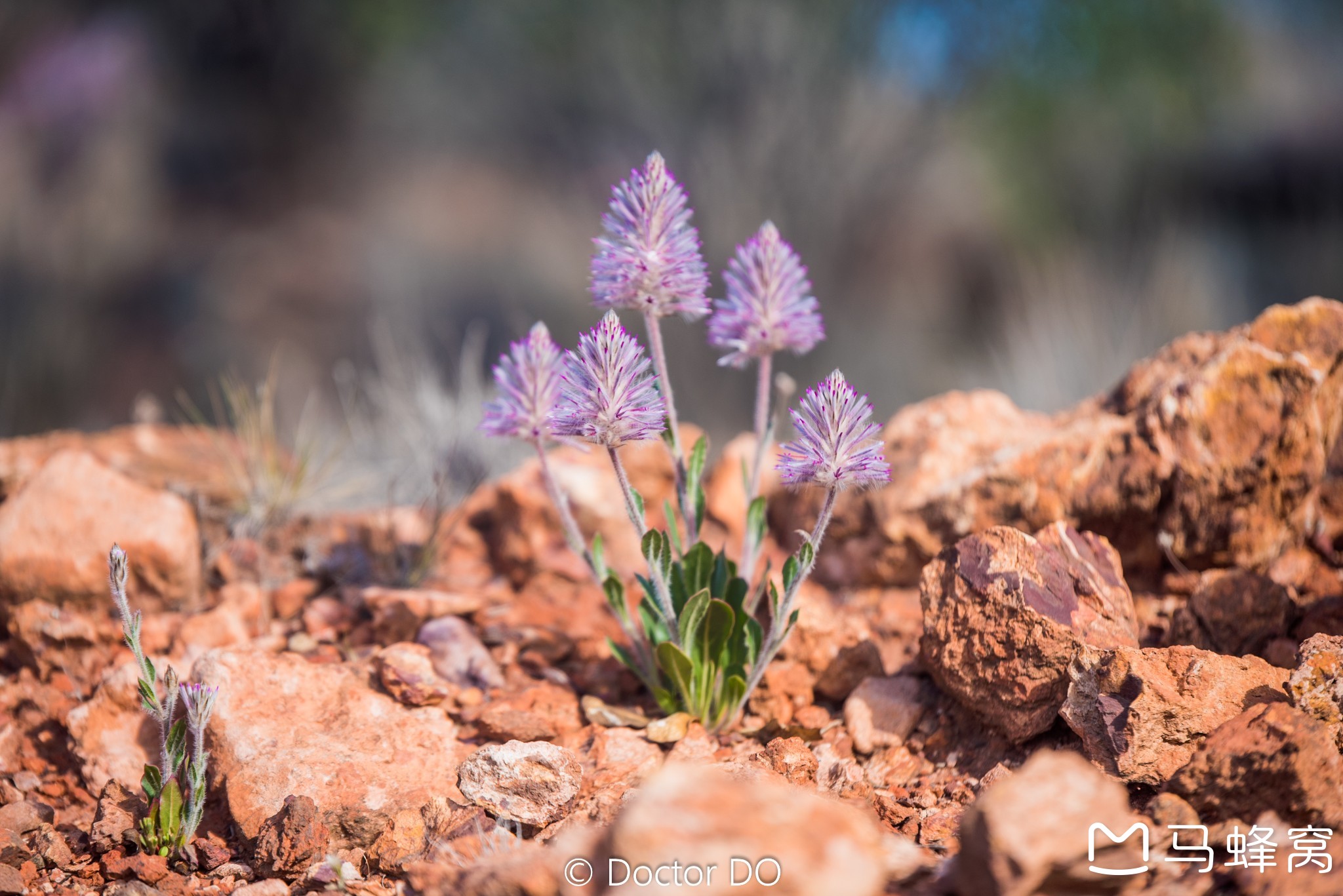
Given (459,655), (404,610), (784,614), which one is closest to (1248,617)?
(784,614)

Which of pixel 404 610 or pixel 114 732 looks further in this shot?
pixel 404 610

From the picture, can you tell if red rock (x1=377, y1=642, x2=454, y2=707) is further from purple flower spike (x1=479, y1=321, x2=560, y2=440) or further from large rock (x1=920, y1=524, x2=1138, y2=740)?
large rock (x1=920, y1=524, x2=1138, y2=740)

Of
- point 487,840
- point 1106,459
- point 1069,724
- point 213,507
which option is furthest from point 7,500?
point 1106,459

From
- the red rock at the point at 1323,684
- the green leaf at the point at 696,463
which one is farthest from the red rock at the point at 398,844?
the red rock at the point at 1323,684

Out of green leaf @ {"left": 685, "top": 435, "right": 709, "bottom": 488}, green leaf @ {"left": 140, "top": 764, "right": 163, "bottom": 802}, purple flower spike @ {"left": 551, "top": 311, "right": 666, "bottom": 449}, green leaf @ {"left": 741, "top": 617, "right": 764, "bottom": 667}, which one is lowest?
green leaf @ {"left": 140, "top": 764, "right": 163, "bottom": 802}

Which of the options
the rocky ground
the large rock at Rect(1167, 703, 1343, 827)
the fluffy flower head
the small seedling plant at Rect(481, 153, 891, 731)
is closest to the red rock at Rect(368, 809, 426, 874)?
the rocky ground

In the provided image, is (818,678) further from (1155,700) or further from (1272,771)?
(1272,771)
